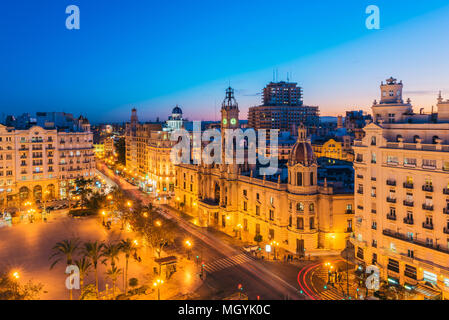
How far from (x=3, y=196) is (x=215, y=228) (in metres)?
73.0

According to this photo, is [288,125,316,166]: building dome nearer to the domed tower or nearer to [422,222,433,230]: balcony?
the domed tower

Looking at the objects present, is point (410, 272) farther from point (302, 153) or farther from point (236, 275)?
point (302, 153)

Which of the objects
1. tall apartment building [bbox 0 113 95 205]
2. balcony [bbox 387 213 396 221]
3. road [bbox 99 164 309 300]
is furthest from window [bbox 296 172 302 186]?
tall apartment building [bbox 0 113 95 205]

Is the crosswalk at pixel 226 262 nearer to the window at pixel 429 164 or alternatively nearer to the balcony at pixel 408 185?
the balcony at pixel 408 185

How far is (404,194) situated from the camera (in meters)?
52.5

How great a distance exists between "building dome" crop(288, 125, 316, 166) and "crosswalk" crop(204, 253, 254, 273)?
2072 cm

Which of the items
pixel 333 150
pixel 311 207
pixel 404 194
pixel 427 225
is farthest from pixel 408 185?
pixel 333 150

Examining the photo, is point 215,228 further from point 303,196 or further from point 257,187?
point 303,196

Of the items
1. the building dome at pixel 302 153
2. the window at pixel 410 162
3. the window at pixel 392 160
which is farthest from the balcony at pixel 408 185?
the building dome at pixel 302 153

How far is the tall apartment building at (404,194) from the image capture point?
48188 mm

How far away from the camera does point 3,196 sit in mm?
109875
